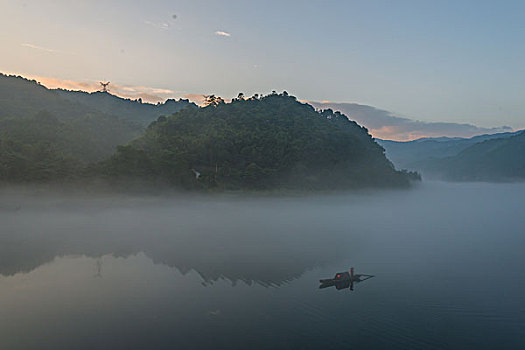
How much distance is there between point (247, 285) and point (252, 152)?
84.1 meters

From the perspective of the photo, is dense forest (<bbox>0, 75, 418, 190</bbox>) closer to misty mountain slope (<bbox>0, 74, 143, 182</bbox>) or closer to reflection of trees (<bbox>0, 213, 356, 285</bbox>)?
misty mountain slope (<bbox>0, 74, 143, 182</bbox>)

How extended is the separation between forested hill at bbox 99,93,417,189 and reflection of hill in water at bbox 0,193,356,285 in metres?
11.3

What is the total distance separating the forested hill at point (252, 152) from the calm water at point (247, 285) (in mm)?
26465

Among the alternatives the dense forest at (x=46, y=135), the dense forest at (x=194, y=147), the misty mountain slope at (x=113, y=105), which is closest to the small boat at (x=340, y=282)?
the dense forest at (x=194, y=147)

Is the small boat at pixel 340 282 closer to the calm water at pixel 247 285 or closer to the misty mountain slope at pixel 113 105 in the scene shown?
the calm water at pixel 247 285

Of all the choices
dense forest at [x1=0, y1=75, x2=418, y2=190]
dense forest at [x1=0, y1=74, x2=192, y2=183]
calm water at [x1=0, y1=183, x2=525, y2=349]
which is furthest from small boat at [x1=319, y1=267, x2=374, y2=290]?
dense forest at [x1=0, y1=74, x2=192, y2=183]

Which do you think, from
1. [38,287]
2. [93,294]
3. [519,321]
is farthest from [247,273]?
[519,321]

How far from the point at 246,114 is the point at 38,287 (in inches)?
4462

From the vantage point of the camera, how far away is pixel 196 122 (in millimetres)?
124250

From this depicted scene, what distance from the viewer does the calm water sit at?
20.3 meters

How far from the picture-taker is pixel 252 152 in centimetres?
11175

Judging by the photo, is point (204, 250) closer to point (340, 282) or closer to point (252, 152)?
point (340, 282)

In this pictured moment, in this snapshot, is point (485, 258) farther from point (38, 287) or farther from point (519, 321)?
point (38, 287)

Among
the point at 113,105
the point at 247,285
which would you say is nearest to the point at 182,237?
the point at 247,285
